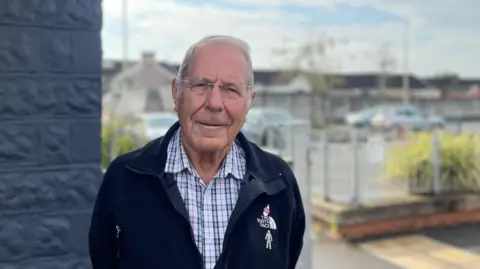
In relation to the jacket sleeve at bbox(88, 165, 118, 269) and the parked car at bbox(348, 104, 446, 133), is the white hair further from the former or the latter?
the parked car at bbox(348, 104, 446, 133)

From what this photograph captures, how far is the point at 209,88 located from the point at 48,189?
187 centimetres

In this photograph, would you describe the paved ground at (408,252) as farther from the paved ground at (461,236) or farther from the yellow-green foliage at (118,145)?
the yellow-green foliage at (118,145)

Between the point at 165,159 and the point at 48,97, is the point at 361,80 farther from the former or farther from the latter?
the point at 165,159

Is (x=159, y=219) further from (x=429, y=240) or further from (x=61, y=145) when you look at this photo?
(x=429, y=240)

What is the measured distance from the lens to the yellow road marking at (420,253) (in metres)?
7.02

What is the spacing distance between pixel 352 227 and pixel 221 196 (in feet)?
21.4

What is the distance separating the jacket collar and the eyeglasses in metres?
0.20

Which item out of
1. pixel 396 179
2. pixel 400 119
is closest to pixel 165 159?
pixel 396 179

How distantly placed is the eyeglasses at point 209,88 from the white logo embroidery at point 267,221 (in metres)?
0.34

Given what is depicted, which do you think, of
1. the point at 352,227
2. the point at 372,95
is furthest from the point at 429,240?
the point at 372,95

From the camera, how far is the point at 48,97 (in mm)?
3615

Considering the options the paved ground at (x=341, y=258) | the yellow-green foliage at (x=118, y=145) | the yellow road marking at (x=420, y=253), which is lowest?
the paved ground at (x=341, y=258)

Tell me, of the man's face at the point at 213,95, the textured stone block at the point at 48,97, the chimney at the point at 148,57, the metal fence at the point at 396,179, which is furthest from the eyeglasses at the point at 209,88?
the chimney at the point at 148,57

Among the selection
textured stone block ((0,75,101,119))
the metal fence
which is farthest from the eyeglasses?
the metal fence
